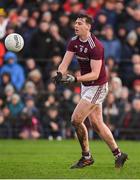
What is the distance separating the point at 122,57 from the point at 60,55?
1715 mm

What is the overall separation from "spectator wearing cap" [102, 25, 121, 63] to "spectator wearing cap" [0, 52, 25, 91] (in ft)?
8.09

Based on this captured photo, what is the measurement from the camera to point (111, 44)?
2089cm

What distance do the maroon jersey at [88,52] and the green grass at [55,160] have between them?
147cm

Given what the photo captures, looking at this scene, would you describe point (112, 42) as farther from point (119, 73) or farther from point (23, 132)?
point (23, 132)

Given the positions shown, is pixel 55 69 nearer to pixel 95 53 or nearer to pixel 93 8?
pixel 93 8

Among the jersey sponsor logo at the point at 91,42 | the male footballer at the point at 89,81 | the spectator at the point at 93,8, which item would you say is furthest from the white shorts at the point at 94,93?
the spectator at the point at 93,8

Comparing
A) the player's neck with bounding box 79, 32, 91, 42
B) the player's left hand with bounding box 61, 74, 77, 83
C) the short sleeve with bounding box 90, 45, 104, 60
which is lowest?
the player's left hand with bounding box 61, 74, 77, 83

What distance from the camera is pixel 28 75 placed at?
2052 centimetres

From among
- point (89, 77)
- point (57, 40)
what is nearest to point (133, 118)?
point (57, 40)

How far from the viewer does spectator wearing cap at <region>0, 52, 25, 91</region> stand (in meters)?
20.1

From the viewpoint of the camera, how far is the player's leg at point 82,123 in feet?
40.7

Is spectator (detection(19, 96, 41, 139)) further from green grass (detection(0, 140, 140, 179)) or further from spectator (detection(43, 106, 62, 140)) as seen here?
green grass (detection(0, 140, 140, 179))

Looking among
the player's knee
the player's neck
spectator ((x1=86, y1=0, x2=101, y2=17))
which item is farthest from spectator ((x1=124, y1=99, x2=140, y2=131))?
the player's neck

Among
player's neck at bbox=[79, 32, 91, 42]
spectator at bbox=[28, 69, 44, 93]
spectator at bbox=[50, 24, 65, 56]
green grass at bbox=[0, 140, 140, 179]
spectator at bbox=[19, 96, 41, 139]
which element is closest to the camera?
green grass at bbox=[0, 140, 140, 179]
